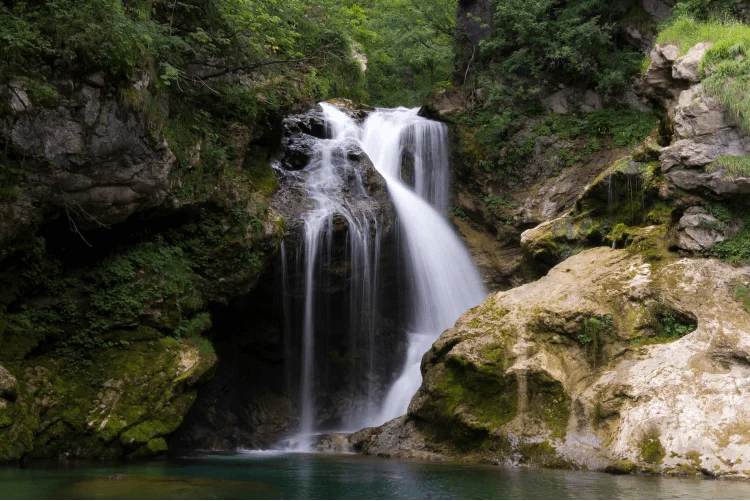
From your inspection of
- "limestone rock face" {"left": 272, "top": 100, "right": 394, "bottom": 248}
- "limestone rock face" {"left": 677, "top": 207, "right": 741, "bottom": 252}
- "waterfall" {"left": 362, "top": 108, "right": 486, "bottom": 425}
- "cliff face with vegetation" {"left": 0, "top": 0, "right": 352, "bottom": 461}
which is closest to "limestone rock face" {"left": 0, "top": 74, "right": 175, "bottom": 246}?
"cliff face with vegetation" {"left": 0, "top": 0, "right": 352, "bottom": 461}

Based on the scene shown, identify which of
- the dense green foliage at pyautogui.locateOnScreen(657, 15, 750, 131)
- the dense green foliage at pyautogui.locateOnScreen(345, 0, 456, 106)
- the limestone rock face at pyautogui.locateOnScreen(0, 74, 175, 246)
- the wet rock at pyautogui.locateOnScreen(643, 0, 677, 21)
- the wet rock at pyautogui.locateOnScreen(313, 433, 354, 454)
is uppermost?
the dense green foliage at pyautogui.locateOnScreen(345, 0, 456, 106)

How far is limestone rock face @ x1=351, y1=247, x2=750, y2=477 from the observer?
8.79 m

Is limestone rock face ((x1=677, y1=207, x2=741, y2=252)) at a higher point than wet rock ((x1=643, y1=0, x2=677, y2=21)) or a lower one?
lower

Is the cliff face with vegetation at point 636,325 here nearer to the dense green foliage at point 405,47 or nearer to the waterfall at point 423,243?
the waterfall at point 423,243

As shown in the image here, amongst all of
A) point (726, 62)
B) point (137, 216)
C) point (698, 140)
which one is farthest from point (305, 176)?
point (726, 62)

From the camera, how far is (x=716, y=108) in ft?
37.7

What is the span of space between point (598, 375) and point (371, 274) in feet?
24.6

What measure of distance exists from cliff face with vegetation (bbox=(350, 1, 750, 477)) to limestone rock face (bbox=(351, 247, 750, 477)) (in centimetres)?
2

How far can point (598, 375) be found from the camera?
10094mm

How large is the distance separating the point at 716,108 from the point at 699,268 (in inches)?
119

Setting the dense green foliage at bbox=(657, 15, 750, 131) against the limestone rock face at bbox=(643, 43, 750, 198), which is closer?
the limestone rock face at bbox=(643, 43, 750, 198)

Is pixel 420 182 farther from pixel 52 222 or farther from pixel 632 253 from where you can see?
→ pixel 52 222

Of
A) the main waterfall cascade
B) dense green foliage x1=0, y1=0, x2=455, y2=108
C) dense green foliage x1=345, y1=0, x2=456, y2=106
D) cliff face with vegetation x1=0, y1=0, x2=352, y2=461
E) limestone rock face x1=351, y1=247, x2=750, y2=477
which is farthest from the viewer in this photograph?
dense green foliage x1=345, y1=0, x2=456, y2=106

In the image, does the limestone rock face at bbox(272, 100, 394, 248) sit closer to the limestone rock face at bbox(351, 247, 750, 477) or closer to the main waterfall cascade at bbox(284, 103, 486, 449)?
the main waterfall cascade at bbox(284, 103, 486, 449)
